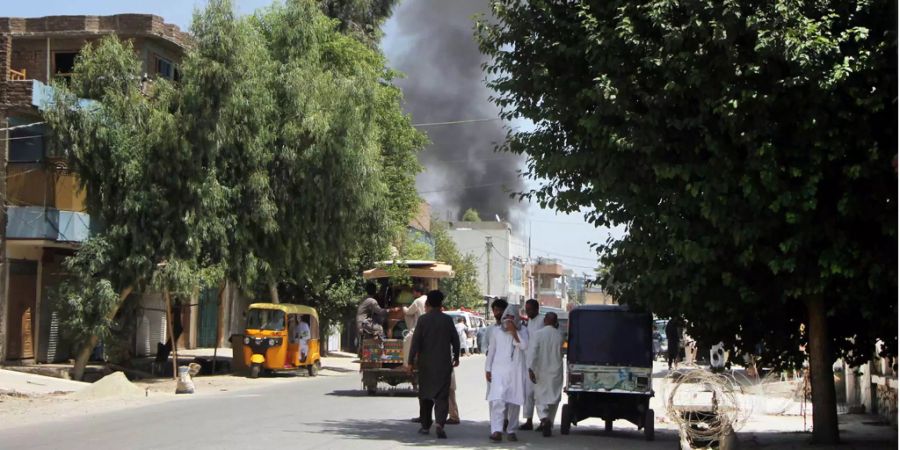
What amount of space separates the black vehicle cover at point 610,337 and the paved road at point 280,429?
3.51 feet

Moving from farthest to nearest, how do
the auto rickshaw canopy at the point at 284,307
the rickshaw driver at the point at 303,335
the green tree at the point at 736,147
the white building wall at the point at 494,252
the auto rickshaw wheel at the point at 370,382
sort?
1. the white building wall at the point at 494,252
2. the rickshaw driver at the point at 303,335
3. the auto rickshaw canopy at the point at 284,307
4. the auto rickshaw wheel at the point at 370,382
5. the green tree at the point at 736,147

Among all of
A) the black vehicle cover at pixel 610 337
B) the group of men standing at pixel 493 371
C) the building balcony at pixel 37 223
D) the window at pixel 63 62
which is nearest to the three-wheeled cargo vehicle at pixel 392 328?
the group of men standing at pixel 493 371

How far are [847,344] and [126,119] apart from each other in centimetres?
1712

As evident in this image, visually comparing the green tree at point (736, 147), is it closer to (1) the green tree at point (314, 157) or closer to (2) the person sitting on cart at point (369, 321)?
(2) the person sitting on cart at point (369, 321)

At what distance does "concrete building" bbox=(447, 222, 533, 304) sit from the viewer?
94562 mm

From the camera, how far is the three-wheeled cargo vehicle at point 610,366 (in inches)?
533

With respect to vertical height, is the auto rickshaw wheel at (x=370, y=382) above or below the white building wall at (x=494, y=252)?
below

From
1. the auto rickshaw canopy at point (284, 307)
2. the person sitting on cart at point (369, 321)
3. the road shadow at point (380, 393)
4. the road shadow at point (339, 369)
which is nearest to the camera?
the person sitting on cart at point (369, 321)

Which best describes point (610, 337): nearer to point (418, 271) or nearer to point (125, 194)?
point (418, 271)

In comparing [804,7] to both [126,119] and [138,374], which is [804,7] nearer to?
[126,119]

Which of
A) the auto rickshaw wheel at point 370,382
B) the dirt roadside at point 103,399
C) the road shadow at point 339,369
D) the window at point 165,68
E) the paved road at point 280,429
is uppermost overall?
the window at point 165,68

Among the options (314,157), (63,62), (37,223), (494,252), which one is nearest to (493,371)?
(314,157)

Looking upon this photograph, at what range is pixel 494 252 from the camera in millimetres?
95750

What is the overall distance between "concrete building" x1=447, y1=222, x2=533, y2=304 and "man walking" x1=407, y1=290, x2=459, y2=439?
77.4 meters
